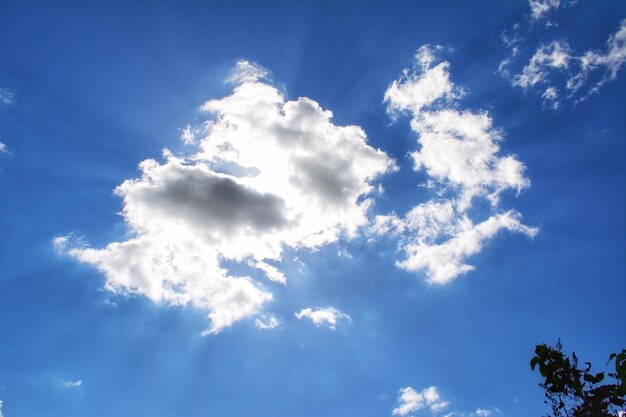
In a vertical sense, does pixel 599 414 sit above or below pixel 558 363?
below

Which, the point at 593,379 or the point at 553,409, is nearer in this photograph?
the point at 593,379

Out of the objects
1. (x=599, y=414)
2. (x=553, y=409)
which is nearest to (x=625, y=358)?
(x=599, y=414)

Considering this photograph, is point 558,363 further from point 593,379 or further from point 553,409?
point 553,409

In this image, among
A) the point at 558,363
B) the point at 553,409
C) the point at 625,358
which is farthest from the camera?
the point at 553,409

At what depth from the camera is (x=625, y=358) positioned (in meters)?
8.15

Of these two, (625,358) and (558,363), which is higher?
(558,363)

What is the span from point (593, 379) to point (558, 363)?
1.13m

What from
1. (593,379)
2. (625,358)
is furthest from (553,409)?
(625,358)

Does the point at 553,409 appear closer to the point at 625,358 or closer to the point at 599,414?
the point at 599,414

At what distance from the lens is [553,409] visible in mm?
15086

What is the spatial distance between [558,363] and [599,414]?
5.88ft

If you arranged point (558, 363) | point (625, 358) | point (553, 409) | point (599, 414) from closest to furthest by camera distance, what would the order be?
point (625, 358) → point (599, 414) → point (558, 363) → point (553, 409)

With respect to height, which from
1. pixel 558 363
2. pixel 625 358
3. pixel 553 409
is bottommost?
pixel 625 358

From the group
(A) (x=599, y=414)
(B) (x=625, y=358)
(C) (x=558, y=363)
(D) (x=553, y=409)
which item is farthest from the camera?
(D) (x=553, y=409)
